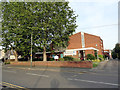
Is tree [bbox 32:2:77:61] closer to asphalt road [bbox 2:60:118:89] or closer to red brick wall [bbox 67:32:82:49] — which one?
asphalt road [bbox 2:60:118:89]

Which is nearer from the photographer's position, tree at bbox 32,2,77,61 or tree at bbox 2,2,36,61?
tree at bbox 32,2,77,61

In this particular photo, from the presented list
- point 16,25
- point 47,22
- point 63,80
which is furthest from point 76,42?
point 63,80

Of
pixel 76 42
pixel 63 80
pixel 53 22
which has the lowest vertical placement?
pixel 63 80

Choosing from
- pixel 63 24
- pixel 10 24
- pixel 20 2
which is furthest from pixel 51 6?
pixel 10 24

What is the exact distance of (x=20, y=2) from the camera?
2569 centimetres

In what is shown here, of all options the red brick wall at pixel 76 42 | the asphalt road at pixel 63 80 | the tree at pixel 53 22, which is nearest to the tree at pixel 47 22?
the tree at pixel 53 22

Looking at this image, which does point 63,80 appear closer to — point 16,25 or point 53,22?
point 53,22

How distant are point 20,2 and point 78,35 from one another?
2358 centimetres

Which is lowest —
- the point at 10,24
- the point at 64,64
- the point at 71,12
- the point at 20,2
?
the point at 64,64

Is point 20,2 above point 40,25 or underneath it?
above

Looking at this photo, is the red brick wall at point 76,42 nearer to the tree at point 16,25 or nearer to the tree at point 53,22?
the tree at point 53,22

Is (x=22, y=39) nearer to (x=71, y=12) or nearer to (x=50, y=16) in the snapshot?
(x=50, y=16)

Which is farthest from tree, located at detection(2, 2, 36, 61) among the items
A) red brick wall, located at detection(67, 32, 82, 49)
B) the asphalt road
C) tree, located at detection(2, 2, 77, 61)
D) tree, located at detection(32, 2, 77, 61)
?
red brick wall, located at detection(67, 32, 82, 49)

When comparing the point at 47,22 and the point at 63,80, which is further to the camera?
the point at 47,22
